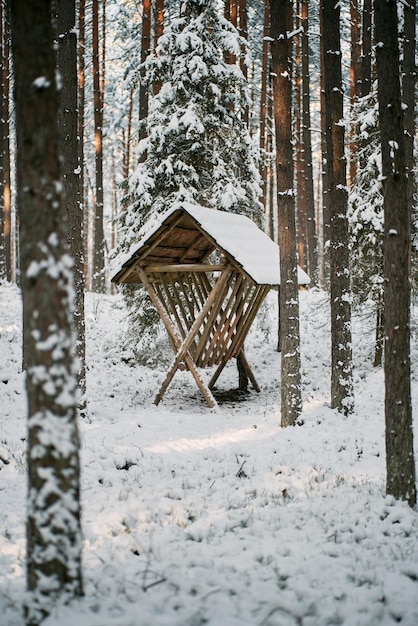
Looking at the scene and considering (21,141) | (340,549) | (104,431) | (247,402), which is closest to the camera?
(21,141)

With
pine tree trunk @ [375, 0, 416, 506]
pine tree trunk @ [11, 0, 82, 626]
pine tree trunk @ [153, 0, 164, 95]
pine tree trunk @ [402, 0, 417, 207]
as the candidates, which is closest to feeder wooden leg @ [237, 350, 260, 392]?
pine tree trunk @ [402, 0, 417, 207]

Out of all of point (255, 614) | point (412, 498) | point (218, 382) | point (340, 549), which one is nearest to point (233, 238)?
point (218, 382)

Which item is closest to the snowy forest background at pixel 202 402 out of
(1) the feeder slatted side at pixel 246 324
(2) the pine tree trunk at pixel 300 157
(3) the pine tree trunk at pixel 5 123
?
(3) the pine tree trunk at pixel 5 123

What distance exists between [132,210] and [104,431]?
6503 millimetres

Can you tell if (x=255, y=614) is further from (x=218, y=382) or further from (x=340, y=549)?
(x=218, y=382)

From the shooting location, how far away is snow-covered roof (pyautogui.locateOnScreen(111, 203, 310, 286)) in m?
10.9

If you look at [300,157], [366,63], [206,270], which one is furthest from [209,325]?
[300,157]

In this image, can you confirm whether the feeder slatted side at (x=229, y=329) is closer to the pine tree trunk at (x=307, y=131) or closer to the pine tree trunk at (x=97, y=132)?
the pine tree trunk at (x=97, y=132)

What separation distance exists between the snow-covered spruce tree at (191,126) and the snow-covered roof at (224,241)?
1.05 m

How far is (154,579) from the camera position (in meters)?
4.30

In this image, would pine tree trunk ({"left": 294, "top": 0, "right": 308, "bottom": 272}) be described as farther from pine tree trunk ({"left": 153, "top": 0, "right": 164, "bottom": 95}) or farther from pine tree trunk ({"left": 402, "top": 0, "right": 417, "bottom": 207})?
pine tree trunk ({"left": 402, "top": 0, "right": 417, "bottom": 207})

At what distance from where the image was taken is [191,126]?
499 inches

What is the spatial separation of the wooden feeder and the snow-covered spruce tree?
1.19 metres

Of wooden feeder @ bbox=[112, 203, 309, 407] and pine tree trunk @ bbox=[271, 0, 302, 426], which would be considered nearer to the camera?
pine tree trunk @ bbox=[271, 0, 302, 426]
